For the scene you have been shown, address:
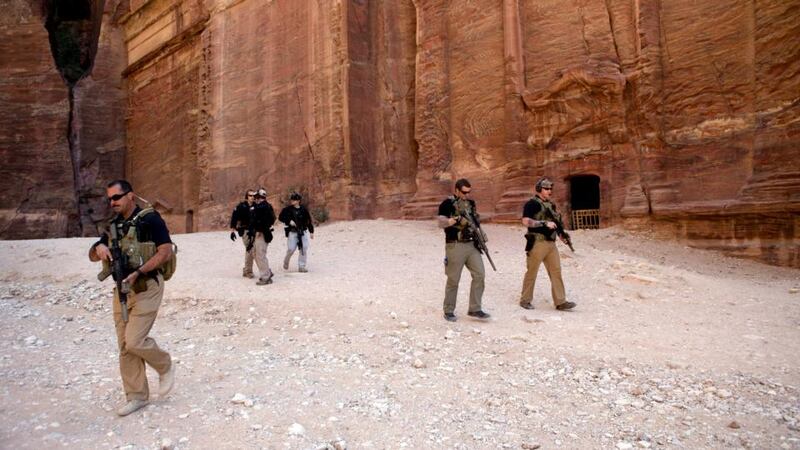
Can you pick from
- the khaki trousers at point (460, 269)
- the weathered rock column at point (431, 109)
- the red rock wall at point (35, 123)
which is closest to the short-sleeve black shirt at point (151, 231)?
the khaki trousers at point (460, 269)

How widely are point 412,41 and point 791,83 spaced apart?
1112cm

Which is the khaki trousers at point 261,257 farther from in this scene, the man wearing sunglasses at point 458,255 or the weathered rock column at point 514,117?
the weathered rock column at point 514,117

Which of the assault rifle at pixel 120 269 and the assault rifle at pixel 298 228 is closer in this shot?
the assault rifle at pixel 120 269

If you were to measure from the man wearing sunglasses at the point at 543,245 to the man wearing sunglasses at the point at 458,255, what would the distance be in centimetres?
96

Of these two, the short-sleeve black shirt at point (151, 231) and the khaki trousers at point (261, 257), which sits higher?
the short-sleeve black shirt at point (151, 231)

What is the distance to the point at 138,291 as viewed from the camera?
4199mm

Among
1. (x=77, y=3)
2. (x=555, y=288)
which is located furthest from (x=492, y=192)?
(x=77, y=3)

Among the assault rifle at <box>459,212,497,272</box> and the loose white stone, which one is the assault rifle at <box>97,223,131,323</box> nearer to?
the loose white stone

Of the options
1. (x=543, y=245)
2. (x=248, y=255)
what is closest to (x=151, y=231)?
(x=543, y=245)

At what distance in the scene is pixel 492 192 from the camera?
15.1 meters

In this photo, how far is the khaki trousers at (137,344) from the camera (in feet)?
13.5

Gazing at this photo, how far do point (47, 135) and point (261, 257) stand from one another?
22.4m

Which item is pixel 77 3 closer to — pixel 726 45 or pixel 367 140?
pixel 367 140

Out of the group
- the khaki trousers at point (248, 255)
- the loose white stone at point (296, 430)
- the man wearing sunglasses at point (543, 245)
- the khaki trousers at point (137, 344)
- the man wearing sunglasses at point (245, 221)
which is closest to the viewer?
the loose white stone at point (296, 430)
